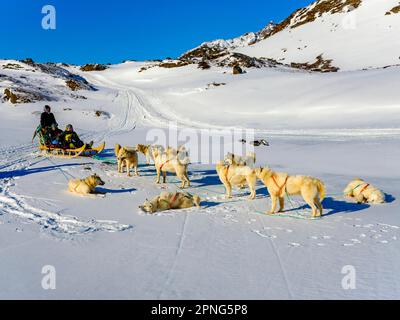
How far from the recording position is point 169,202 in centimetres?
719

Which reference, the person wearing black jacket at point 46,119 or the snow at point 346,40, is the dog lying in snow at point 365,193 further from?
the snow at point 346,40

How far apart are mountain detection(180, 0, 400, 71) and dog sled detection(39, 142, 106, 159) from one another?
38635mm

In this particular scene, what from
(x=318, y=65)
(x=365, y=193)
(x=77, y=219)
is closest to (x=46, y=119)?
(x=77, y=219)

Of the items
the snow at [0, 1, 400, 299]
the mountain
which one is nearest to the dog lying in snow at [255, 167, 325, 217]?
the snow at [0, 1, 400, 299]

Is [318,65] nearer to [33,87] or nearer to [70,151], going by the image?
[33,87]

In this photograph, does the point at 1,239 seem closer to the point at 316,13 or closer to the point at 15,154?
the point at 15,154

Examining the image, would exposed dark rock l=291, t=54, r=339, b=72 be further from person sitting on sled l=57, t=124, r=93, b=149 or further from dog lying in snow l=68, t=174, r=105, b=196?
dog lying in snow l=68, t=174, r=105, b=196

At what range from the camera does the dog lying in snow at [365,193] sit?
7602 mm

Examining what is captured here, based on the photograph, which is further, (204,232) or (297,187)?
(297,187)

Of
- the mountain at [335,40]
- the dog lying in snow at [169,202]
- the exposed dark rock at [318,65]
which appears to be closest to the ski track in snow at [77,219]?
the dog lying in snow at [169,202]

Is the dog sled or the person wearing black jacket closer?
the dog sled

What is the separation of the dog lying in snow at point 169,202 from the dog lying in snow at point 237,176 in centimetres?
108

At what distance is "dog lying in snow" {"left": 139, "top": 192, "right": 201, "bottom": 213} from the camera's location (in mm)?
6953

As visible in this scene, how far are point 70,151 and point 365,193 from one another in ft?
31.3
